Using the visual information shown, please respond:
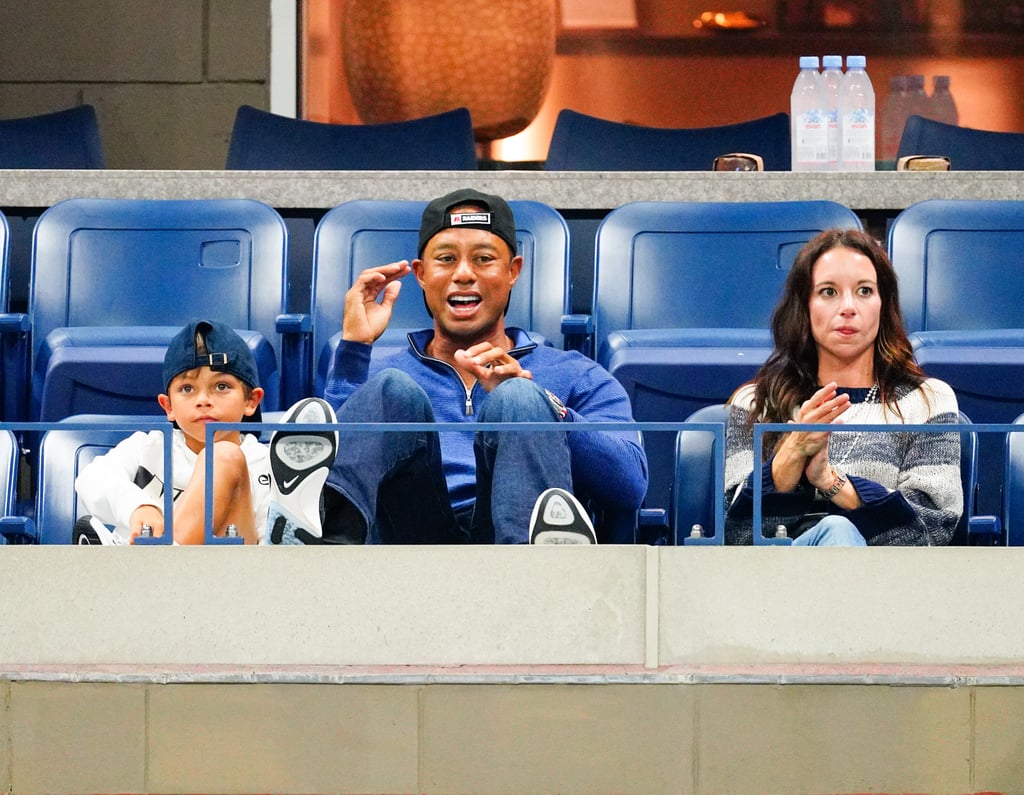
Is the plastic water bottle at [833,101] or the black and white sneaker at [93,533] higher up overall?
the plastic water bottle at [833,101]

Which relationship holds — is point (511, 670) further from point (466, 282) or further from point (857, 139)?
point (857, 139)

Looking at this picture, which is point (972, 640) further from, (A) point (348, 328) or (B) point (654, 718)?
(A) point (348, 328)

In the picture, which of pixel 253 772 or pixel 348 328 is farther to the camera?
pixel 348 328

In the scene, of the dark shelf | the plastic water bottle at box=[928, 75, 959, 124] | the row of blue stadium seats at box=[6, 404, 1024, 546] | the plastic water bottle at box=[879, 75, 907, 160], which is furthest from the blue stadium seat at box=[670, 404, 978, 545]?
the dark shelf

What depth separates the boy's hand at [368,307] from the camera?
6.71 feet

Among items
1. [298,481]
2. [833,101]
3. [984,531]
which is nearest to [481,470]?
[298,481]

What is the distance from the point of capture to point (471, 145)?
3277mm

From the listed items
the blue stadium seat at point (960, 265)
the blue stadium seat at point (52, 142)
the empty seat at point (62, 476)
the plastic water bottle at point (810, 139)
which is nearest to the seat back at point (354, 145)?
the blue stadium seat at point (52, 142)

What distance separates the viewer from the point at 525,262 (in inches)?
99.3

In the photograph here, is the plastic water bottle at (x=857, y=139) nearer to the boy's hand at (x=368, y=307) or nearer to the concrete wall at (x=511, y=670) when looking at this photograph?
the boy's hand at (x=368, y=307)

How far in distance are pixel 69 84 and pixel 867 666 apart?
295cm

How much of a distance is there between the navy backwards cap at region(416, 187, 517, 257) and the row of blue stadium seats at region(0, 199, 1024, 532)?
0.32 metres

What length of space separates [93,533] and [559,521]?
47cm

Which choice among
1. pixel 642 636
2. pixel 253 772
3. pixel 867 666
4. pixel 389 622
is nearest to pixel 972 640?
pixel 867 666
